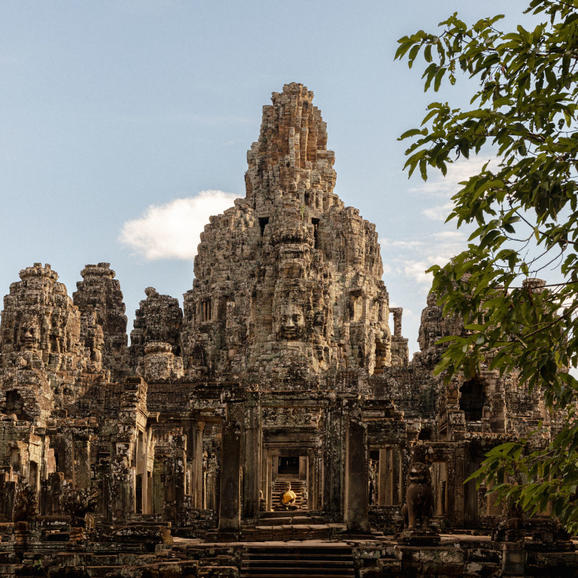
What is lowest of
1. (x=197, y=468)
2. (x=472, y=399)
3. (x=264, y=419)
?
(x=197, y=468)

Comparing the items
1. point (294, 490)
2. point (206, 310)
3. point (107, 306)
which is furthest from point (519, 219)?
point (107, 306)

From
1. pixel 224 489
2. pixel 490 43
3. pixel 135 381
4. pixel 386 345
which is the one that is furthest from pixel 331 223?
pixel 490 43

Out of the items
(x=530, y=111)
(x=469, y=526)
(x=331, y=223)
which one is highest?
(x=331, y=223)

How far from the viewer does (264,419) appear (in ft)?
118

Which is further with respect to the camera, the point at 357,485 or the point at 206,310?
the point at 206,310

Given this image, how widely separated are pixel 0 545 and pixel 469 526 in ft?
50.9

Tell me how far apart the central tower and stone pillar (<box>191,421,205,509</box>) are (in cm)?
2535

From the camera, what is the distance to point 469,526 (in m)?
31.1

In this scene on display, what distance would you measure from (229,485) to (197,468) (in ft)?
22.7

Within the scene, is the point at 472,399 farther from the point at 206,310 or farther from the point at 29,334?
the point at 206,310

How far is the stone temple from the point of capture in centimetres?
2069

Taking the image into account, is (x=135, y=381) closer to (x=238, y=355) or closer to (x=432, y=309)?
(x=432, y=309)

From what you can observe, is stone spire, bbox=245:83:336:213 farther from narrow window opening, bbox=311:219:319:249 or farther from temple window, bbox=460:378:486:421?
temple window, bbox=460:378:486:421

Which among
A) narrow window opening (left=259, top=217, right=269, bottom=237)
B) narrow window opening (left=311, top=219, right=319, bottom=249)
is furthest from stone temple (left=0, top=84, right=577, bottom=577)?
narrow window opening (left=259, top=217, right=269, bottom=237)
